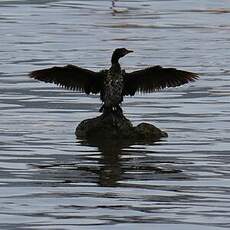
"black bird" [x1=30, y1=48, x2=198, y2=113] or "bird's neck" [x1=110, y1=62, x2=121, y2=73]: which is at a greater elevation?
"bird's neck" [x1=110, y1=62, x2=121, y2=73]

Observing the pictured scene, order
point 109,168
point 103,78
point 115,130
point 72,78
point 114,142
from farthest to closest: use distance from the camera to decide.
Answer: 1. point 72,78
2. point 103,78
3. point 115,130
4. point 114,142
5. point 109,168

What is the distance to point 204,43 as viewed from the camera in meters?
27.5

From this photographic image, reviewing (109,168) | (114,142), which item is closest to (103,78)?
(114,142)

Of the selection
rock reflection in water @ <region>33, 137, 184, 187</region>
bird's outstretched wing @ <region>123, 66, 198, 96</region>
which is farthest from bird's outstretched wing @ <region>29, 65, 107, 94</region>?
rock reflection in water @ <region>33, 137, 184, 187</region>

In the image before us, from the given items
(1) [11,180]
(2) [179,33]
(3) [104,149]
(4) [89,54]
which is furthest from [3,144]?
(2) [179,33]

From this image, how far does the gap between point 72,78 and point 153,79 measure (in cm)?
93

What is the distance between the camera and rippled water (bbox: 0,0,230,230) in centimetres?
1133

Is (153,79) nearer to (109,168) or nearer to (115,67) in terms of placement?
(115,67)

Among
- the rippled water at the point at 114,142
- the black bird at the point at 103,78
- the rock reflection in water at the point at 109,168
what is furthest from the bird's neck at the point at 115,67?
the rock reflection in water at the point at 109,168

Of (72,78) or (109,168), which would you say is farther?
(72,78)

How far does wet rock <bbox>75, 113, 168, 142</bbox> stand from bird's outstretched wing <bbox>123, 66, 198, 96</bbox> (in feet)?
1.53

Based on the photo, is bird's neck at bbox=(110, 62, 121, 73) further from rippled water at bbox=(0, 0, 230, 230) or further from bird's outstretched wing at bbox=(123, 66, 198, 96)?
rippled water at bbox=(0, 0, 230, 230)

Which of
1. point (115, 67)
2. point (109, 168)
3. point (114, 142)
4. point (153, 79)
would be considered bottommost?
point (114, 142)

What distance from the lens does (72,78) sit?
16.6 metres
